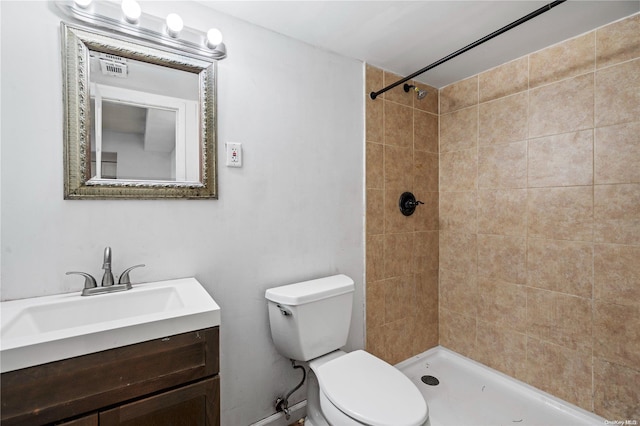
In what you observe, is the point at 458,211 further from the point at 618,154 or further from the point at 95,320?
the point at 95,320

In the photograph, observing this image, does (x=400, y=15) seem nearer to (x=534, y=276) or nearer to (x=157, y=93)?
(x=157, y=93)

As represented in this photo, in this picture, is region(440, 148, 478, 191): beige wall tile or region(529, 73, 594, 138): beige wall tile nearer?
region(529, 73, 594, 138): beige wall tile

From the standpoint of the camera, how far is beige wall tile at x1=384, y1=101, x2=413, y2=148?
2.04 metres

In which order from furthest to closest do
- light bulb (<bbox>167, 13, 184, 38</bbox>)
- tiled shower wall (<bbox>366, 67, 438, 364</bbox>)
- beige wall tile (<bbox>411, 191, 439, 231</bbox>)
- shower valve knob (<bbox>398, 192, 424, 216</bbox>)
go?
1. beige wall tile (<bbox>411, 191, 439, 231</bbox>)
2. shower valve knob (<bbox>398, 192, 424, 216</bbox>)
3. tiled shower wall (<bbox>366, 67, 438, 364</bbox>)
4. light bulb (<bbox>167, 13, 184, 38</bbox>)

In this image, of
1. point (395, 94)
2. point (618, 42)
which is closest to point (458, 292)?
point (395, 94)

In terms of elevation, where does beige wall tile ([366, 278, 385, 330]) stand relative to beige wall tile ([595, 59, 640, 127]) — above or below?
below

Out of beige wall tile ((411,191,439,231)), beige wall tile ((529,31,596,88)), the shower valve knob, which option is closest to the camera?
beige wall tile ((529,31,596,88))

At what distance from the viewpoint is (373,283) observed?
1.98 m

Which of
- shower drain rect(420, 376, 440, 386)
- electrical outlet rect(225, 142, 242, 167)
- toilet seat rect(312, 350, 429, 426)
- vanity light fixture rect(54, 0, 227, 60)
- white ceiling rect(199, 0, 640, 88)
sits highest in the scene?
white ceiling rect(199, 0, 640, 88)

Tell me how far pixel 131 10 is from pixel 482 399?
274 centimetres

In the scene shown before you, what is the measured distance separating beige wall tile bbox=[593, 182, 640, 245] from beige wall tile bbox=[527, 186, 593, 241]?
0.03 m

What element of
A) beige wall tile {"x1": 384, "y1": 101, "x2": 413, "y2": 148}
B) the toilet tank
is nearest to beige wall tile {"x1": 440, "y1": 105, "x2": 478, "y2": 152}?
beige wall tile {"x1": 384, "y1": 101, "x2": 413, "y2": 148}

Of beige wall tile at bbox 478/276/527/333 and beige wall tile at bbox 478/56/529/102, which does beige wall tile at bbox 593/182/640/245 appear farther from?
beige wall tile at bbox 478/56/529/102

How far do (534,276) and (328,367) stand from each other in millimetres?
1428
